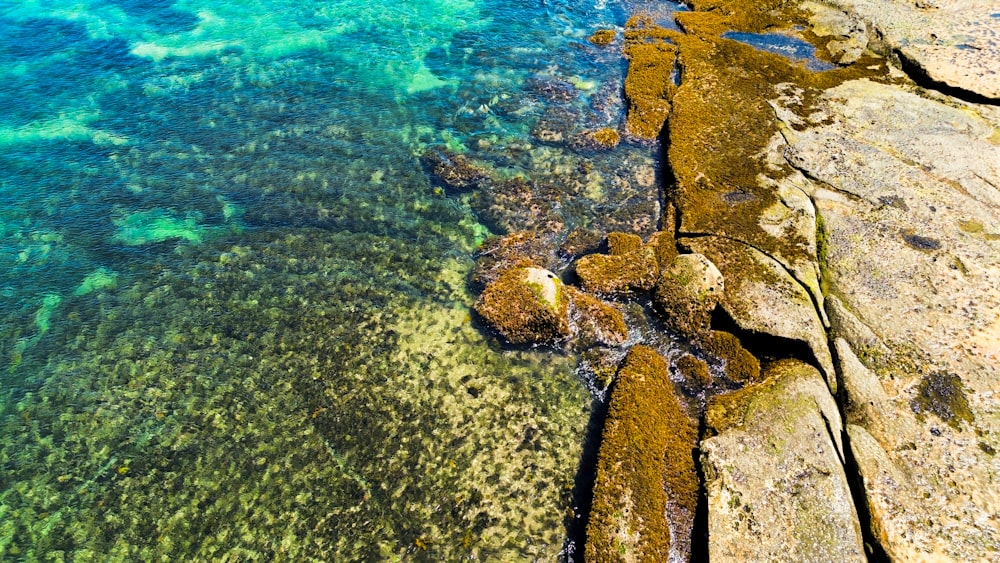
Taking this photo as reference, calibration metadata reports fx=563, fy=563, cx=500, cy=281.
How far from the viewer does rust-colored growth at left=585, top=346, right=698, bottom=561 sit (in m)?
11.3

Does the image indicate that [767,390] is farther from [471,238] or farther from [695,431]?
[471,238]

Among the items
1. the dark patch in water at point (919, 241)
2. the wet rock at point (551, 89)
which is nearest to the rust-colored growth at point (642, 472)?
the dark patch in water at point (919, 241)

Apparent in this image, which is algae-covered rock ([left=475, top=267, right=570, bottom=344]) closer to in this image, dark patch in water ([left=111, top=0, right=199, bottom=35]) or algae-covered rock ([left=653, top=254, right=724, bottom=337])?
algae-covered rock ([left=653, top=254, right=724, bottom=337])

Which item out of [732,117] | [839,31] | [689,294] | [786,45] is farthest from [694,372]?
[839,31]

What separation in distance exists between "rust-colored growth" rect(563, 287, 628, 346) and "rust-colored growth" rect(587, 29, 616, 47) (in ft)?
54.2

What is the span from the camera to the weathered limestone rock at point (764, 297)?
1427 cm

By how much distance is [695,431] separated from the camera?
43.5 ft

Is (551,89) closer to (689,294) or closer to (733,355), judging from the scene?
(689,294)

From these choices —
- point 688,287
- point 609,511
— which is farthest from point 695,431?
point 688,287

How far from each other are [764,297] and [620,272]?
12.8 feet

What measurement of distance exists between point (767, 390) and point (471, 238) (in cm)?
979

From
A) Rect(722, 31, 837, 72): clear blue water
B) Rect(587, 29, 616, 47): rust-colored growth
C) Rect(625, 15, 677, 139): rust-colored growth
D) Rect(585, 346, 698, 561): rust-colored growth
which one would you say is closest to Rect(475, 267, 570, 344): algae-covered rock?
Rect(585, 346, 698, 561): rust-colored growth

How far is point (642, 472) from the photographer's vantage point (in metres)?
12.2

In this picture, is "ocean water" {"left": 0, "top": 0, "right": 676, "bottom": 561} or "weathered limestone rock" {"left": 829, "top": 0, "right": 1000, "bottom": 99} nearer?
"ocean water" {"left": 0, "top": 0, "right": 676, "bottom": 561}
